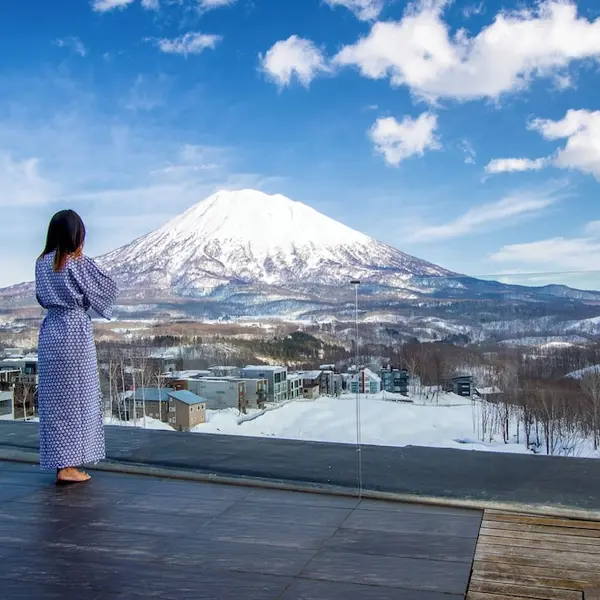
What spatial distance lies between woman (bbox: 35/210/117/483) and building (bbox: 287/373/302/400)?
1.21 meters

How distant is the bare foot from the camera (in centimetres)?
266

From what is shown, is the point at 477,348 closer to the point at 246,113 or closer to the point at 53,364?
the point at 53,364

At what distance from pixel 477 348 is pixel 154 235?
3897 cm

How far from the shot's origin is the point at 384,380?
3387 mm

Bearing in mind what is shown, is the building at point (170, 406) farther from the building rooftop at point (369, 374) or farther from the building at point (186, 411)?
the building rooftop at point (369, 374)

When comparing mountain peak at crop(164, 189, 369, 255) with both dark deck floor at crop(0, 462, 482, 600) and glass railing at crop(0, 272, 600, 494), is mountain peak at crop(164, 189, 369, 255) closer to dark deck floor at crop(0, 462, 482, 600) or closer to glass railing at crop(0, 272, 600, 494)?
glass railing at crop(0, 272, 600, 494)

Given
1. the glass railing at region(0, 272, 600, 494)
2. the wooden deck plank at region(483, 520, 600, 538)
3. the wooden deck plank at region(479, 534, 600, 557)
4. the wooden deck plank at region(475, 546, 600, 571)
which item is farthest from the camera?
the glass railing at region(0, 272, 600, 494)

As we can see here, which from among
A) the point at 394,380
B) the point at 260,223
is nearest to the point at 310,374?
the point at 394,380

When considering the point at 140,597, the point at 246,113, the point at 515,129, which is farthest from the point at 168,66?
the point at 515,129

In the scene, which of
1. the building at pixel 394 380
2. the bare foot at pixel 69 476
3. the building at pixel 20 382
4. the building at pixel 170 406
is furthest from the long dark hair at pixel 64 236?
the building at pixel 394 380

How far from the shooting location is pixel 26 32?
835cm

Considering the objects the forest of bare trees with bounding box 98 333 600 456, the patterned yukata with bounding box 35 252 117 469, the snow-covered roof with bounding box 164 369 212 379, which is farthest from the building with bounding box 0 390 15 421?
the patterned yukata with bounding box 35 252 117 469

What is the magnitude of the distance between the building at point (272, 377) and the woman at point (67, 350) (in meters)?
1.17

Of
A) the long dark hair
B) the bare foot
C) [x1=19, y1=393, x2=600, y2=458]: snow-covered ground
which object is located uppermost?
the long dark hair
